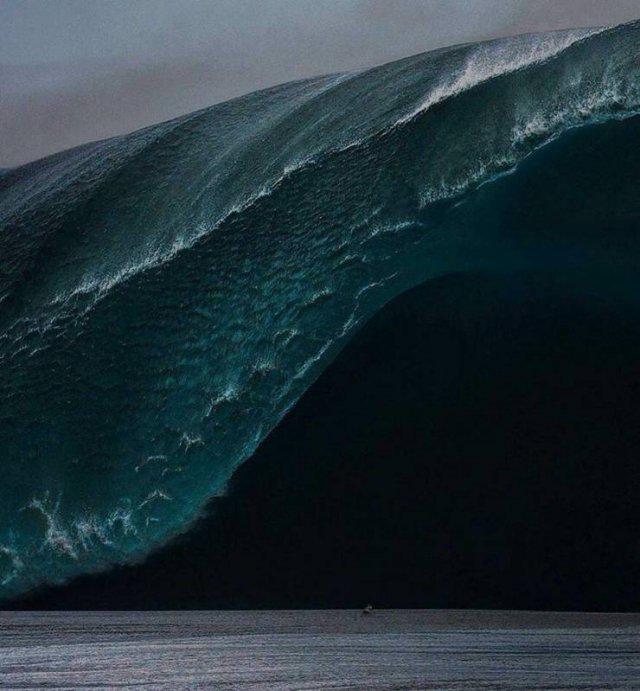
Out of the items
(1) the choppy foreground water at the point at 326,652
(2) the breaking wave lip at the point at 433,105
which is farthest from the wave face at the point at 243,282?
(1) the choppy foreground water at the point at 326,652

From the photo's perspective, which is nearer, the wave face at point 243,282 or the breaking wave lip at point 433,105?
the wave face at point 243,282

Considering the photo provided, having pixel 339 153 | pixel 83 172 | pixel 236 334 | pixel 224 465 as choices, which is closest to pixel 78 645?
pixel 224 465

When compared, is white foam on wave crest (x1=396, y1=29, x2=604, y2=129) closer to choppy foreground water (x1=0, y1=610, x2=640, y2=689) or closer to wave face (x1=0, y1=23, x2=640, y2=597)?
wave face (x1=0, y1=23, x2=640, y2=597)

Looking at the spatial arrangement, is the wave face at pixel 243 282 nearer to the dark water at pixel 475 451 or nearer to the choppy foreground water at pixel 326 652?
the dark water at pixel 475 451

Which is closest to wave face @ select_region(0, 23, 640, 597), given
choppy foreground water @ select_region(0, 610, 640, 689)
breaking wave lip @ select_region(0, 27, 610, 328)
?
breaking wave lip @ select_region(0, 27, 610, 328)

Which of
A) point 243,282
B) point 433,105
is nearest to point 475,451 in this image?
point 243,282

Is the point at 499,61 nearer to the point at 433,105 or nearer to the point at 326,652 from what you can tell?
the point at 433,105
